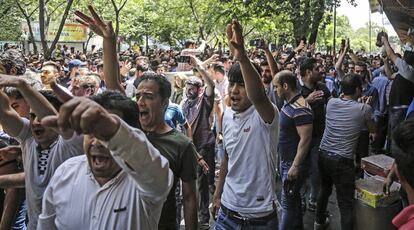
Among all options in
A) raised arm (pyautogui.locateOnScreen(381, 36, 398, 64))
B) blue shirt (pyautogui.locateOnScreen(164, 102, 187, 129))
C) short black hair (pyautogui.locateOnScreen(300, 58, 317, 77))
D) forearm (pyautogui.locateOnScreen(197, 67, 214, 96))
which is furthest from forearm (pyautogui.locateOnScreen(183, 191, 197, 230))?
raised arm (pyautogui.locateOnScreen(381, 36, 398, 64))

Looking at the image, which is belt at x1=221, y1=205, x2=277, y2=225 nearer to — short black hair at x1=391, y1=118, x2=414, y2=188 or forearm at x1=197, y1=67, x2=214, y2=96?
short black hair at x1=391, y1=118, x2=414, y2=188

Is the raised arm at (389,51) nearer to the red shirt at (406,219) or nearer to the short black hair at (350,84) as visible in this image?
the short black hair at (350,84)

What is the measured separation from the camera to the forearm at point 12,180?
3.07m

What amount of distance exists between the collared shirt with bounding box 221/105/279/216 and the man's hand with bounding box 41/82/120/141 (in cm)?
195

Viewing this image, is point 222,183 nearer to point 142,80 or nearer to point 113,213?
point 142,80

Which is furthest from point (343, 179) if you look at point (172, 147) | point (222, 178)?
point (172, 147)

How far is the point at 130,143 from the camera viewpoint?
63.1 inches

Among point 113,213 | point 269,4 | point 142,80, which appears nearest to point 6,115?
point 142,80

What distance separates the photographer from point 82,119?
4.57 feet

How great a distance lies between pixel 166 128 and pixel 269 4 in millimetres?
13007

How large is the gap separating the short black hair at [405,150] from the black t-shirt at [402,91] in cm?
491

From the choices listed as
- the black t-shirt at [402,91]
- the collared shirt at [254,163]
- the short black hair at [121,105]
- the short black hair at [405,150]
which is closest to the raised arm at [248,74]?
the collared shirt at [254,163]

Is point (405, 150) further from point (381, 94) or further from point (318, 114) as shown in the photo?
point (381, 94)

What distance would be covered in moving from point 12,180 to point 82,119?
6.44 ft
